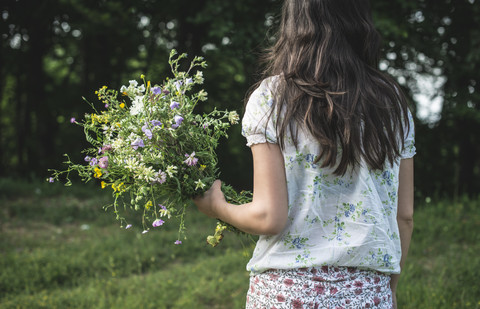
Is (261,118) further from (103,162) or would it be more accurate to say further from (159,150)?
(103,162)

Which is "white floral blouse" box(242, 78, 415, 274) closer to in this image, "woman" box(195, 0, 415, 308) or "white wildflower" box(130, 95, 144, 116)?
"woman" box(195, 0, 415, 308)

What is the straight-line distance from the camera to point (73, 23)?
891 cm

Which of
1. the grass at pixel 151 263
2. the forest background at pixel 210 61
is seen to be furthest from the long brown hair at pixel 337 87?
the forest background at pixel 210 61

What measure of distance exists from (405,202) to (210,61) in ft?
Answer: 27.3

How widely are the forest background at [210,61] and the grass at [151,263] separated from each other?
170cm

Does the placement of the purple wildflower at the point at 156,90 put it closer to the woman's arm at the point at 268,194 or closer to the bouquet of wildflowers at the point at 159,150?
the bouquet of wildflowers at the point at 159,150

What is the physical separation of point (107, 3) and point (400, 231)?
7585 millimetres

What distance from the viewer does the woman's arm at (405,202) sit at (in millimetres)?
1648

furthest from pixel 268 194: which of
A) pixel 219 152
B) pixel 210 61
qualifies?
pixel 210 61

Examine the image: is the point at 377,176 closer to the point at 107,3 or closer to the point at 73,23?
the point at 107,3

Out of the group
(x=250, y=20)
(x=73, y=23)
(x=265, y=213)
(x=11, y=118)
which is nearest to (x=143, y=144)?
(x=265, y=213)

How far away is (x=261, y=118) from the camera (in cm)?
138

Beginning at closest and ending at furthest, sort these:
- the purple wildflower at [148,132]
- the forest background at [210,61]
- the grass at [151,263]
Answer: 1. the purple wildflower at [148,132]
2. the grass at [151,263]
3. the forest background at [210,61]

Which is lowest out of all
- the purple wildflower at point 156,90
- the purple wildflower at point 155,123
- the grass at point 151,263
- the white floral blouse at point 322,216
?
the grass at point 151,263
